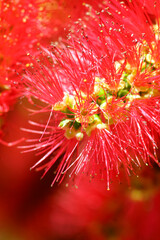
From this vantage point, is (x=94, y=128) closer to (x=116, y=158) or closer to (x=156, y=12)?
(x=116, y=158)

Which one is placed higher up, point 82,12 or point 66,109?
point 82,12

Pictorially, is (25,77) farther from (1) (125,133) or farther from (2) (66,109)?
(1) (125,133)

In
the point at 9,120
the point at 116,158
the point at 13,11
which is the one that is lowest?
the point at 116,158

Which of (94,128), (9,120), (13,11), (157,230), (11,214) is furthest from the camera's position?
(11,214)

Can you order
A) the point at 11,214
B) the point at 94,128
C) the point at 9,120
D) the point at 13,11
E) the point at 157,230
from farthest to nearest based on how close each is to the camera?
the point at 11,214 < the point at 9,120 < the point at 157,230 < the point at 13,11 < the point at 94,128

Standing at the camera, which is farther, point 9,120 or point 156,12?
point 9,120

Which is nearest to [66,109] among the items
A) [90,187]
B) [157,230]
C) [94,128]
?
[94,128]
